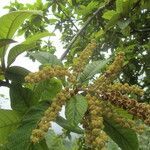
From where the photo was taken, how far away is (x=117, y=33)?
168 inches

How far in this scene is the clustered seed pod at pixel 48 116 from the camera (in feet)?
3.57

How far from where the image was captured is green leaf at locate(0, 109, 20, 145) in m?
1.62

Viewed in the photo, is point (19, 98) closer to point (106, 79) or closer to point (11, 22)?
point (11, 22)

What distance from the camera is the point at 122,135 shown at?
1604 millimetres

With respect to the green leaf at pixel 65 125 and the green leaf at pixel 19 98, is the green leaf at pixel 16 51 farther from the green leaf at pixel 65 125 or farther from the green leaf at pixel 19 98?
the green leaf at pixel 65 125

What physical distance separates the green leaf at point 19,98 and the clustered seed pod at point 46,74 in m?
0.32

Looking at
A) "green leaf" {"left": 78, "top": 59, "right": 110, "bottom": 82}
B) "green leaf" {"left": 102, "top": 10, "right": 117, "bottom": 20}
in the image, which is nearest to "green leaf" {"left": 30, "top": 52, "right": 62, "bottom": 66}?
"green leaf" {"left": 78, "top": 59, "right": 110, "bottom": 82}

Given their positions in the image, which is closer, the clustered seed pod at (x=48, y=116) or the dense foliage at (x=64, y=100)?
the clustered seed pod at (x=48, y=116)

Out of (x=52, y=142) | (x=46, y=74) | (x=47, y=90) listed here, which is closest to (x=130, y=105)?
(x=46, y=74)

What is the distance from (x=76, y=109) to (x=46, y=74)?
0.59 feet

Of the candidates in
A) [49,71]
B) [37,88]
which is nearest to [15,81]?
[37,88]

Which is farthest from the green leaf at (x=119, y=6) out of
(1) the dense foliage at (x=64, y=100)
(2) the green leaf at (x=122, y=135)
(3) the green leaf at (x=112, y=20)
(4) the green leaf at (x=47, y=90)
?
(2) the green leaf at (x=122, y=135)

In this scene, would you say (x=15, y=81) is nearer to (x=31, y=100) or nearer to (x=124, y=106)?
(x=31, y=100)

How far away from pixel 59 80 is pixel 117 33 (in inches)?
106
